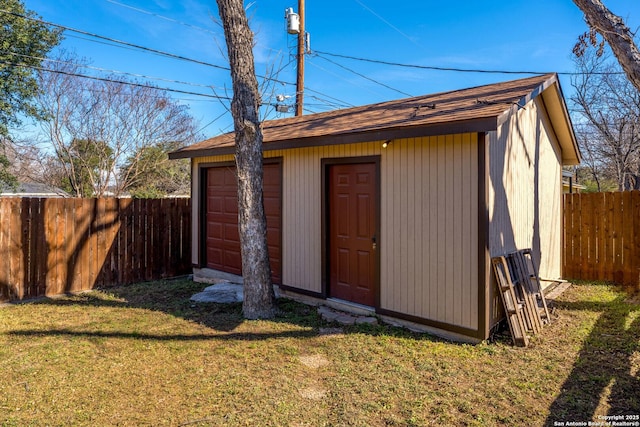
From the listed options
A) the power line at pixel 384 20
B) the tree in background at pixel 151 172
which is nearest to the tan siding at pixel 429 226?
the power line at pixel 384 20

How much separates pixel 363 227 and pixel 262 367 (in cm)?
236

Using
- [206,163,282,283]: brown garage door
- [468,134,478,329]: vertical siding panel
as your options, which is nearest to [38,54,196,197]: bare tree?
[206,163,282,283]: brown garage door

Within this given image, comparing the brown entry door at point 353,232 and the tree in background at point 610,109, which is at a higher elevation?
the tree in background at point 610,109

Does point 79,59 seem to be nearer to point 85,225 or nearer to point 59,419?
point 85,225

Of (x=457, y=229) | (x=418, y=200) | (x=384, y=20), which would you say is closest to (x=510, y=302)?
(x=457, y=229)

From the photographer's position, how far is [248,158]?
506 centimetres

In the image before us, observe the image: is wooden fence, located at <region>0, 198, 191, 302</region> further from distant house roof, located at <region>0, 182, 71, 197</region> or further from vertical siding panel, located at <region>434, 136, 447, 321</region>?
distant house roof, located at <region>0, 182, 71, 197</region>

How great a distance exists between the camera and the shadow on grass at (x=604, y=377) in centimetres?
294

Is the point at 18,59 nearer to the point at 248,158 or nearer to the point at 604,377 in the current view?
the point at 248,158

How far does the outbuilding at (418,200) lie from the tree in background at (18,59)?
8.81m

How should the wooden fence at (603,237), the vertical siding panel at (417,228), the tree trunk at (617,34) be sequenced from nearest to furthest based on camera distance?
the tree trunk at (617,34) < the vertical siding panel at (417,228) < the wooden fence at (603,237)

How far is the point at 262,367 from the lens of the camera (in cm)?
371

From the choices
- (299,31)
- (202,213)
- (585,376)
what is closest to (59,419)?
(585,376)

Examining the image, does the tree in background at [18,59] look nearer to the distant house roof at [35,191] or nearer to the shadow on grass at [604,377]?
the distant house roof at [35,191]
